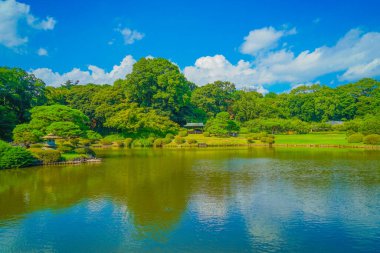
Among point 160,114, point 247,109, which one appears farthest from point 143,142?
point 247,109

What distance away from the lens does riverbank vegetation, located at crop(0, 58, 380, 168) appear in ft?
108

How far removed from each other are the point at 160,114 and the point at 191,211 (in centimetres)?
4951

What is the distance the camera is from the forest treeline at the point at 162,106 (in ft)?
137

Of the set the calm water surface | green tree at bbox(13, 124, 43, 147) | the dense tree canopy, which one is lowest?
the calm water surface

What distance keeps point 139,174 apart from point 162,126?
35.0 m

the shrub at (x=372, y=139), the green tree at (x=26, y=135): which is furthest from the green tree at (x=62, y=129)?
the shrub at (x=372, y=139)

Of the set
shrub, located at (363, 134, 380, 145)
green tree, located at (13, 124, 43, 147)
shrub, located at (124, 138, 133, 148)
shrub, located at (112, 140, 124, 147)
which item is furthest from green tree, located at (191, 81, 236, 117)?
green tree, located at (13, 124, 43, 147)

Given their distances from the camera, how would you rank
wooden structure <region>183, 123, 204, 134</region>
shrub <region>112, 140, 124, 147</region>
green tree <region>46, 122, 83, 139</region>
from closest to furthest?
green tree <region>46, 122, 83, 139</region>
shrub <region>112, 140, 124, 147</region>
wooden structure <region>183, 123, 204, 134</region>

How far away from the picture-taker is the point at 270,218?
42.6ft

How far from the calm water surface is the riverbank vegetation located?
31.4 ft

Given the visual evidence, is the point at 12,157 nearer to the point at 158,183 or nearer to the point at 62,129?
the point at 62,129

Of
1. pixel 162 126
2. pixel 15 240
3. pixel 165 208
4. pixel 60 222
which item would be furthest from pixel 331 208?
pixel 162 126

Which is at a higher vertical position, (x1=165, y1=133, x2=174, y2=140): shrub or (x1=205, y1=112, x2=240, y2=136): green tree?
(x1=205, y1=112, x2=240, y2=136): green tree

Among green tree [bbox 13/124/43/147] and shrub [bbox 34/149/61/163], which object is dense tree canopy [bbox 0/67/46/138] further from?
shrub [bbox 34/149/61/163]
